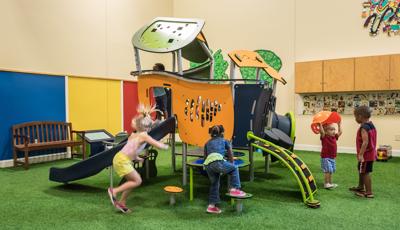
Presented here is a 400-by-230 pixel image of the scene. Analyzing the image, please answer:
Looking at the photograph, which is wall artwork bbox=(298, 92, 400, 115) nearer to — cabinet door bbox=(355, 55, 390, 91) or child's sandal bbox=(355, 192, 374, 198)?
cabinet door bbox=(355, 55, 390, 91)

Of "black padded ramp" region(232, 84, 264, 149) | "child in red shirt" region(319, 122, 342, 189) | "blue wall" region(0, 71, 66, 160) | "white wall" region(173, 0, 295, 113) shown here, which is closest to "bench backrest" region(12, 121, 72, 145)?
"blue wall" region(0, 71, 66, 160)

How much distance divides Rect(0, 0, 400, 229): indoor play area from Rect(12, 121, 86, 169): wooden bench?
0.03 meters

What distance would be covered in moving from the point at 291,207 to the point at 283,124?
3.23 meters

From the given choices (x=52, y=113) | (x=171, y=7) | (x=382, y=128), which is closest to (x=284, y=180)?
(x=382, y=128)

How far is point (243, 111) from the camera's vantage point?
194 inches

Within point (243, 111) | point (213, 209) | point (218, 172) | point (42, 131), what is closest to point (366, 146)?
point (243, 111)

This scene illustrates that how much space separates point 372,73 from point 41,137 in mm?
7780

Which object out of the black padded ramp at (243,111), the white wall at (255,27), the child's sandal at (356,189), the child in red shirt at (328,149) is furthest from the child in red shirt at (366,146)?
the white wall at (255,27)

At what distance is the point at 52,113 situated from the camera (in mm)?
7672

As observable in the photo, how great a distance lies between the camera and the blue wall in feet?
22.0

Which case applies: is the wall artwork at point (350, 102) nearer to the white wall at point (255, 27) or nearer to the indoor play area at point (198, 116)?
the indoor play area at point (198, 116)

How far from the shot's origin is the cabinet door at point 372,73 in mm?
7925

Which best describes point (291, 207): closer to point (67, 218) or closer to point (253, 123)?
point (253, 123)

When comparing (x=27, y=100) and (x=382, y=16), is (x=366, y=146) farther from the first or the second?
(x=27, y=100)
